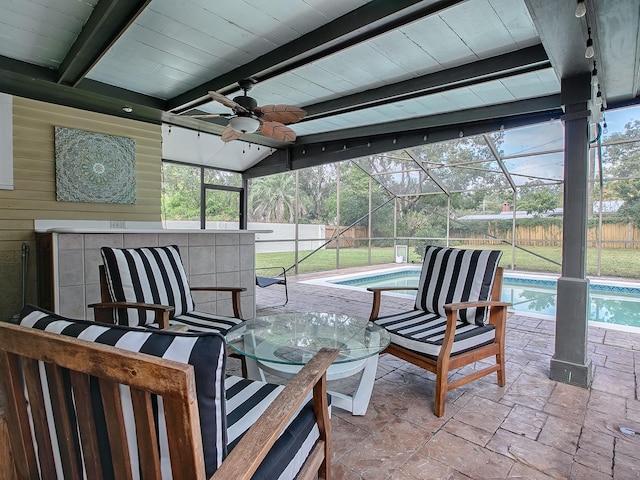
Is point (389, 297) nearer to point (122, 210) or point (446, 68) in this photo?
point (446, 68)

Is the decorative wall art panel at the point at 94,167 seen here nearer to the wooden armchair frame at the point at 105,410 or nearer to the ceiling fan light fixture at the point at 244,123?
the ceiling fan light fixture at the point at 244,123

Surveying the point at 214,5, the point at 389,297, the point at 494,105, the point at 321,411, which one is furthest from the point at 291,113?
the point at 389,297

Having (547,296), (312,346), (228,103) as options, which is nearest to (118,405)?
(312,346)

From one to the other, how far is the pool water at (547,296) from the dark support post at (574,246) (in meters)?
2.32

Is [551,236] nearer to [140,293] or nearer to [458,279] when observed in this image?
[458,279]

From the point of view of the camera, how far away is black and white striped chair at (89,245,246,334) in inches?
96.7

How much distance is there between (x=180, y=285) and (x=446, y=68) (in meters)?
3.05

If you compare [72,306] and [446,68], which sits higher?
[446,68]

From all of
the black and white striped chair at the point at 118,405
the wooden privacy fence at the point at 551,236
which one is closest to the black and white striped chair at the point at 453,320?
the black and white striped chair at the point at 118,405

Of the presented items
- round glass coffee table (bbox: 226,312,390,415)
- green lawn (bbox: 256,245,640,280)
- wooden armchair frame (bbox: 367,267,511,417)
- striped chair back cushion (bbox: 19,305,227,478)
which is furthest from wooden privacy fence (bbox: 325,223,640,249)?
striped chair back cushion (bbox: 19,305,227,478)

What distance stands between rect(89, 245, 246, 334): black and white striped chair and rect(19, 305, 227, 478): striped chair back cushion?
1579mm

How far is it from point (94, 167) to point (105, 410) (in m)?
4.83

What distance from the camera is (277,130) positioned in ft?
12.2

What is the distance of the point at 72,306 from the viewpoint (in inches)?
116
